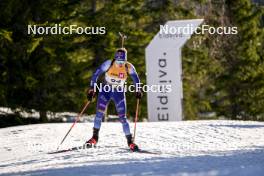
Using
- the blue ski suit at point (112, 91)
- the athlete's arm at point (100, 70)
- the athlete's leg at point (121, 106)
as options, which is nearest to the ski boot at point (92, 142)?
the blue ski suit at point (112, 91)

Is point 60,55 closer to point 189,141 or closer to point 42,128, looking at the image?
point 42,128

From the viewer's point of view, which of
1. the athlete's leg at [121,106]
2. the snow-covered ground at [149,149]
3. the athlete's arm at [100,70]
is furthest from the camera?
the athlete's arm at [100,70]

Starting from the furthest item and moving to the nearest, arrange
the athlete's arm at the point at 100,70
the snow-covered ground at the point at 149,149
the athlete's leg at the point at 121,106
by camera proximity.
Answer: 1. the athlete's arm at the point at 100,70
2. the athlete's leg at the point at 121,106
3. the snow-covered ground at the point at 149,149

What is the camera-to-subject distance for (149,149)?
10656 millimetres

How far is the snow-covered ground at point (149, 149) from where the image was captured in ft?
26.6


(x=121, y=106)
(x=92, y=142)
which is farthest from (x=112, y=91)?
(x=92, y=142)

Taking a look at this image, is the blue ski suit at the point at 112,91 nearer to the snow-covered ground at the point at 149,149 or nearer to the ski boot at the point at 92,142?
the ski boot at the point at 92,142

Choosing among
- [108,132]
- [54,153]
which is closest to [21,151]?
[54,153]

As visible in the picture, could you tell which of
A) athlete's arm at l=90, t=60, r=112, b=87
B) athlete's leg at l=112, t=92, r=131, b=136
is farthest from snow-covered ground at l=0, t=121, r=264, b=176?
athlete's arm at l=90, t=60, r=112, b=87

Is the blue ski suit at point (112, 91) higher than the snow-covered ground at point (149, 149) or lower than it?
higher

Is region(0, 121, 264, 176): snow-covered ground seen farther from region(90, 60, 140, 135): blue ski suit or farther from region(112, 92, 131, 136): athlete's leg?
region(90, 60, 140, 135): blue ski suit

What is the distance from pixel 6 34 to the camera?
16.4m

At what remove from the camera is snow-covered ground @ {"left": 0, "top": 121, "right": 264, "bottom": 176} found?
8.11m

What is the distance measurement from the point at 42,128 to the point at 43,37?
510cm
